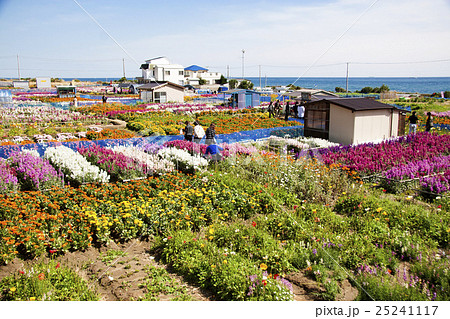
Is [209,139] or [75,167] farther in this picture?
[209,139]

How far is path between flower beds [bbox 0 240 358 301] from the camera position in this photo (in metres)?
4.41

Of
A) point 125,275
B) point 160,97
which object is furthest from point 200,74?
point 125,275

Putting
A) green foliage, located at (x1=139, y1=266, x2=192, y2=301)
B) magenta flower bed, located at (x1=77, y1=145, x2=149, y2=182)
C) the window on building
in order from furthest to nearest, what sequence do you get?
the window on building, magenta flower bed, located at (x1=77, y1=145, x2=149, y2=182), green foliage, located at (x1=139, y1=266, x2=192, y2=301)

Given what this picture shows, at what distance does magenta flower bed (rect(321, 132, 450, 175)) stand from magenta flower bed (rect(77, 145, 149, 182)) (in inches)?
216

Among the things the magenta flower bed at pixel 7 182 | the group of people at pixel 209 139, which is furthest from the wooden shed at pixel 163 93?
the magenta flower bed at pixel 7 182

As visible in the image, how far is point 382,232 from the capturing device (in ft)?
19.6

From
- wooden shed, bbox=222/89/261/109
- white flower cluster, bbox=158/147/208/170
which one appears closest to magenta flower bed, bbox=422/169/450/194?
white flower cluster, bbox=158/147/208/170

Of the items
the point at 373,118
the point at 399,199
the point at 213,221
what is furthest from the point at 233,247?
the point at 373,118

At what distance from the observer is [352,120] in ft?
46.9

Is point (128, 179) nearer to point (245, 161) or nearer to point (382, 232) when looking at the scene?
point (245, 161)

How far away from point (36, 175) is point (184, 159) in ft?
11.7

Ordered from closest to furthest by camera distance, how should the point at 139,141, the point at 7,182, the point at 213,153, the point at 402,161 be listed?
the point at 7,182
the point at 213,153
the point at 402,161
the point at 139,141

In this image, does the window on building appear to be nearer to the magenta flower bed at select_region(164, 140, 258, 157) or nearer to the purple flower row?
the magenta flower bed at select_region(164, 140, 258, 157)

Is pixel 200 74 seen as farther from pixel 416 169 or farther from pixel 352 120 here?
pixel 416 169
